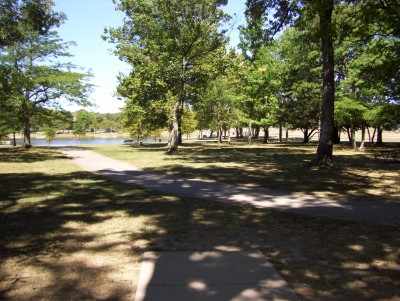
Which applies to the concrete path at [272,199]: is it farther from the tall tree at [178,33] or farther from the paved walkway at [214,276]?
the tall tree at [178,33]

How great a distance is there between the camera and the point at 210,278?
4.26 meters

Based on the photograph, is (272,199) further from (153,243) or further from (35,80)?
(35,80)

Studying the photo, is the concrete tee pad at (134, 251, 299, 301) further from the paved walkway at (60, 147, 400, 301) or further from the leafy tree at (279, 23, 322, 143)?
the leafy tree at (279, 23, 322, 143)

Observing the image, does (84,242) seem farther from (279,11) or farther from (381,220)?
(279,11)

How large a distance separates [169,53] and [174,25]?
6.22ft

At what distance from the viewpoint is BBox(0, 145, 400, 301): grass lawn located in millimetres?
4098

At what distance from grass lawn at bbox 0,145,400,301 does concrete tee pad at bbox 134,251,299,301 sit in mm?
171

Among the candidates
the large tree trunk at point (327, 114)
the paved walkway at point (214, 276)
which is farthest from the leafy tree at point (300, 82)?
the paved walkway at point (214, 276)

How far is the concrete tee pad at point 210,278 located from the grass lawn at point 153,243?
0.17 m

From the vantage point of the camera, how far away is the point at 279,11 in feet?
50.2

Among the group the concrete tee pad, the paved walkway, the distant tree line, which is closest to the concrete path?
the paved walkway

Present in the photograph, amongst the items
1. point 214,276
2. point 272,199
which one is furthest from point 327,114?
point 214,276

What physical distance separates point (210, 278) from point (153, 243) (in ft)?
5.25

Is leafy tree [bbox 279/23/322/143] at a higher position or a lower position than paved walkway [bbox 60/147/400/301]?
higher
